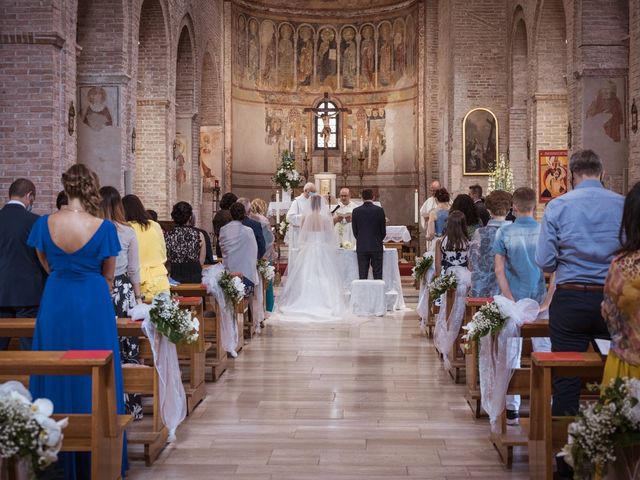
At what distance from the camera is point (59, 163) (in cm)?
1181

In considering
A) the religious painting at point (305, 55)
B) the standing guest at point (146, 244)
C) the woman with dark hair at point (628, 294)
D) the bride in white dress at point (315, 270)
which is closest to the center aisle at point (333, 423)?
the standing guest at point (146, 244)

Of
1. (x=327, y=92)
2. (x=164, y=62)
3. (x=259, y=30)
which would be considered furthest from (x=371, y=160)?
(x=164, y=62)

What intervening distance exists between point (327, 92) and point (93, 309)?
22.5 metres

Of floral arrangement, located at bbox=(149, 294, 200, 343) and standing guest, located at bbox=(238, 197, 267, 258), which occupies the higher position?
standing guest, located at bbox=(238, 197, 267, 258)

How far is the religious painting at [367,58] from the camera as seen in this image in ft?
93.2

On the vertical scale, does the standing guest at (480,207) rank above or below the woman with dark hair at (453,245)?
above

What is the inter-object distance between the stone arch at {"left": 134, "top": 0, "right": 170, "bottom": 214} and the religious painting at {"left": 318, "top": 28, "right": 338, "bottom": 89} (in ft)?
37.5

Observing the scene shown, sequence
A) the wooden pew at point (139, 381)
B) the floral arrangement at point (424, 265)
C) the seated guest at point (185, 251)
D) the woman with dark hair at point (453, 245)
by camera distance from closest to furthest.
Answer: the wooden pew at point (139, 381) < the seated guest at point (185, 251) < the woman with dark hair at point (453, 245) < the floral arrangement at point (424, 265)

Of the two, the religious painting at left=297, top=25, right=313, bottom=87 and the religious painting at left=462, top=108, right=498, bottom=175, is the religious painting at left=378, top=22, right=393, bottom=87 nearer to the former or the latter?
the religious painting at left=297, top=25, right=313, bottom=87

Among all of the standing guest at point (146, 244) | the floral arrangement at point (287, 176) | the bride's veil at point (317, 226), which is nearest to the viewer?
the standing guest at point (146, 244)

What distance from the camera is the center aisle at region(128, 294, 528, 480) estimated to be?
5602mm

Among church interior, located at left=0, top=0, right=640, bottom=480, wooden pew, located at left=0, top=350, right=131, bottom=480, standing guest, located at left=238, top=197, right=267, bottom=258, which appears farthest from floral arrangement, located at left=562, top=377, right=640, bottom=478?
standing guest, located at left=238, top=197, right=267, bottom=258

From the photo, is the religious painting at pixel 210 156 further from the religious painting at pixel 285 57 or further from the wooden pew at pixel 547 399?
the wooden pew at pixel 547 399

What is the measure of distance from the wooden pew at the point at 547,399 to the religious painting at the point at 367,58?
79.5 feet
